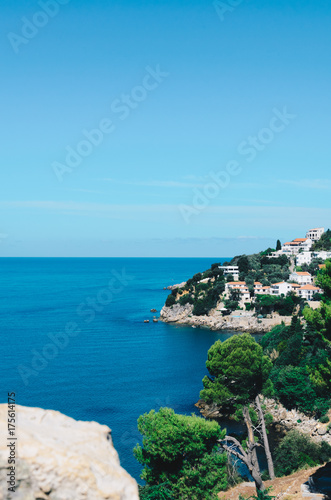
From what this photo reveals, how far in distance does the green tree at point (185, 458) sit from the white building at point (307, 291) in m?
62.0

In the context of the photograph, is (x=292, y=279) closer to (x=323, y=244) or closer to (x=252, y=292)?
(x=252, y=292)

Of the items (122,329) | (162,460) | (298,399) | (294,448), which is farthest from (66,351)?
(162,460)

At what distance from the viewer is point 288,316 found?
70.8 meters

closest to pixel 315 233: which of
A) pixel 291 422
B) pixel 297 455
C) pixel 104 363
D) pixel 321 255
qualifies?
pixel 321 255

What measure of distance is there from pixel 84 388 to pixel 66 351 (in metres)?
16.3

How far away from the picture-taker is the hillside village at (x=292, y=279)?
75.2m

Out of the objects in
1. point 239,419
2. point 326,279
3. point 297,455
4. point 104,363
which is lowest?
point 104,363

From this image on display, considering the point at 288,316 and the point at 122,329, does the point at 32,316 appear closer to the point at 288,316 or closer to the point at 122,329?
the point at 122,329

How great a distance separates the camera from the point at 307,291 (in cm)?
7431

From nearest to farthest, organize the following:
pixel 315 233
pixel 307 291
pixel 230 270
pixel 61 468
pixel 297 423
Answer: pixel 61 468 < pixel 297 423 < pixel 307 291 < pixel 230 270 < pixel 315 233

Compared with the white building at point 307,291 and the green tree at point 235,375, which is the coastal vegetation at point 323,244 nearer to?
the white building at point 307,291

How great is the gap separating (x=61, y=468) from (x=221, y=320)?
7087 cm

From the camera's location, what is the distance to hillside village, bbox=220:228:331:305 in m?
75.2

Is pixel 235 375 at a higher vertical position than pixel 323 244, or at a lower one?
lower
